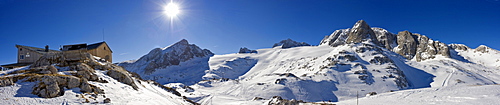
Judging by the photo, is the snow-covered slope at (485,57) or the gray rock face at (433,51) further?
the gray rock face at (433,51)

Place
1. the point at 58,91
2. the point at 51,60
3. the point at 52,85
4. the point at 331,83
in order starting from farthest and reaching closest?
the point at 331,83, the point at 51,60, the point at 58,91, the point at 52,85

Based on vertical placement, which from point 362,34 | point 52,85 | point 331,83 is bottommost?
point 331,83

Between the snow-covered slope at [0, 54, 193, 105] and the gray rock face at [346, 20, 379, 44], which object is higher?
the gray rock face at [346, 20, 379, 44]

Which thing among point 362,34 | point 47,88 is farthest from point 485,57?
point 47,88

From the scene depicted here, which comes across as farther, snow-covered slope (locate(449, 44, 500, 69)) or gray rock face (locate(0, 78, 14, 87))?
snow-covered slope (locate(449, 44, 500, 69))

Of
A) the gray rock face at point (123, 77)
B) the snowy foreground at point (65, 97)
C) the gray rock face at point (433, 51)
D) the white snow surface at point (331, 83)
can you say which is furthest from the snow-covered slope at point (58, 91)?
the gray rock face at point (433, 51)

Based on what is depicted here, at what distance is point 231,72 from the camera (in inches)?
7121

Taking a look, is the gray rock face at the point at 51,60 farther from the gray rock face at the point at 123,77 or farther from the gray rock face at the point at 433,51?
the gray rock face at the point at 433,51

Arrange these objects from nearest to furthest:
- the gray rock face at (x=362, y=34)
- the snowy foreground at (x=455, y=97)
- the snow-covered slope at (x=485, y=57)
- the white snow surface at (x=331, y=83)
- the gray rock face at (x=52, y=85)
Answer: the gray rock face at (x=52, y=85) → the snowy foreground at (x=455, y=97) → the white snow surface at (x=331, y=83) → the snow-covered slope at (x=485, y=57) → the gray rock face at (x=362, y=34)

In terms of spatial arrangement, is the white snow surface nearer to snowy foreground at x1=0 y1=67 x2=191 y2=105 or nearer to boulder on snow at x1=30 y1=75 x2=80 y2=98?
snowy foreground at x1=0 y1=67 x2=191 y2=105

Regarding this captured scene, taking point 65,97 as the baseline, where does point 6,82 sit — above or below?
above

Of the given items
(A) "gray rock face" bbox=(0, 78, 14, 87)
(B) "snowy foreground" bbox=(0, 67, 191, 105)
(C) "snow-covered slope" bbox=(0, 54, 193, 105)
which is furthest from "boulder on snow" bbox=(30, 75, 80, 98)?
(A) "gray rock face" bbox=(0, 78, 14, 87)

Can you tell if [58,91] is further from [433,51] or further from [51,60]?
[433,51]

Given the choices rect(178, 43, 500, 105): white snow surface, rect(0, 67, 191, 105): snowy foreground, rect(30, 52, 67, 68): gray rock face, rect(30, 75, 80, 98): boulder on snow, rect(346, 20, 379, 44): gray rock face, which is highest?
rect(346, 20, 379, 44): gray rock face
